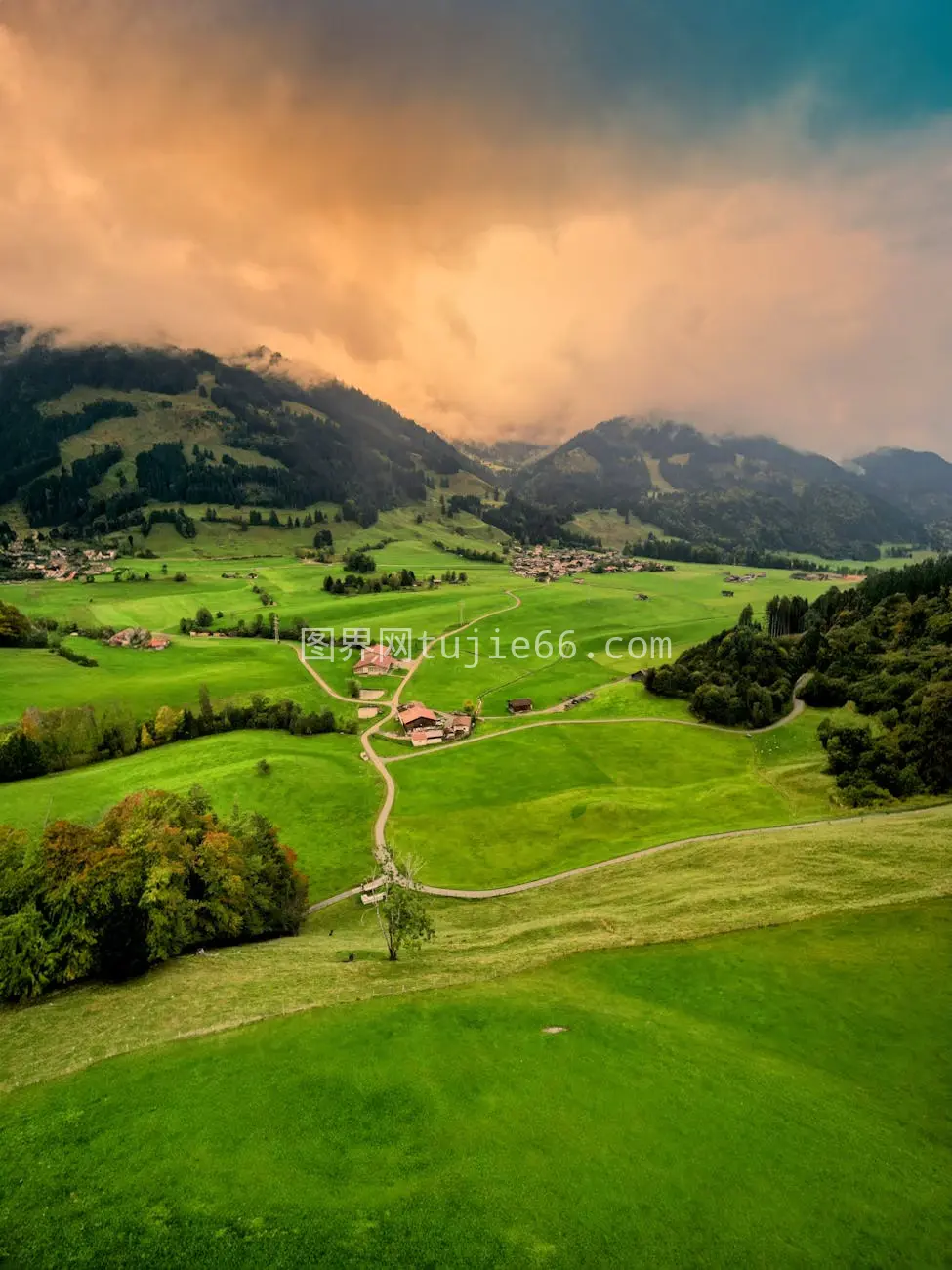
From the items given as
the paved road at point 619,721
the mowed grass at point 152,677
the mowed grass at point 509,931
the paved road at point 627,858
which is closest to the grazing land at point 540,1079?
the mowed grass at point 509,931

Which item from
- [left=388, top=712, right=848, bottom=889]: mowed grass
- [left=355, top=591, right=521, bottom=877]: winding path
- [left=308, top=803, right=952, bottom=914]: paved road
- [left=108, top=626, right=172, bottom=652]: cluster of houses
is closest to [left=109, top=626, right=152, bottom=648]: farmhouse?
[left=108, top=626, right=172, bottom=652]: cluster of houses

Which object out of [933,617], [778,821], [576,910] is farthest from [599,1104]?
[933,617]

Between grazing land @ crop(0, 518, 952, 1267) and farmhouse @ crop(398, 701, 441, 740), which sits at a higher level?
grazing land @ crop(0, 518, 952, 1267)

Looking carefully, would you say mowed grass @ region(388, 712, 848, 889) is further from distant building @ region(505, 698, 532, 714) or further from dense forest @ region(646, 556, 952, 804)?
distant building @ region(505, 698, 532, 714)

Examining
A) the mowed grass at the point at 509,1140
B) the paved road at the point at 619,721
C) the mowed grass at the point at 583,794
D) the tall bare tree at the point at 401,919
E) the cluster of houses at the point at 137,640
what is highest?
the cluster of houses at the point at 137,640

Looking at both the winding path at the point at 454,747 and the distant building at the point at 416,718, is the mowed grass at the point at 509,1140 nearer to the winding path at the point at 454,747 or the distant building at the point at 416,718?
the winding path at the point at 454,747

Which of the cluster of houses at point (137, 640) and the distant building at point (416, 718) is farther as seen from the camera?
the cluster of houses at point (137, 640)
